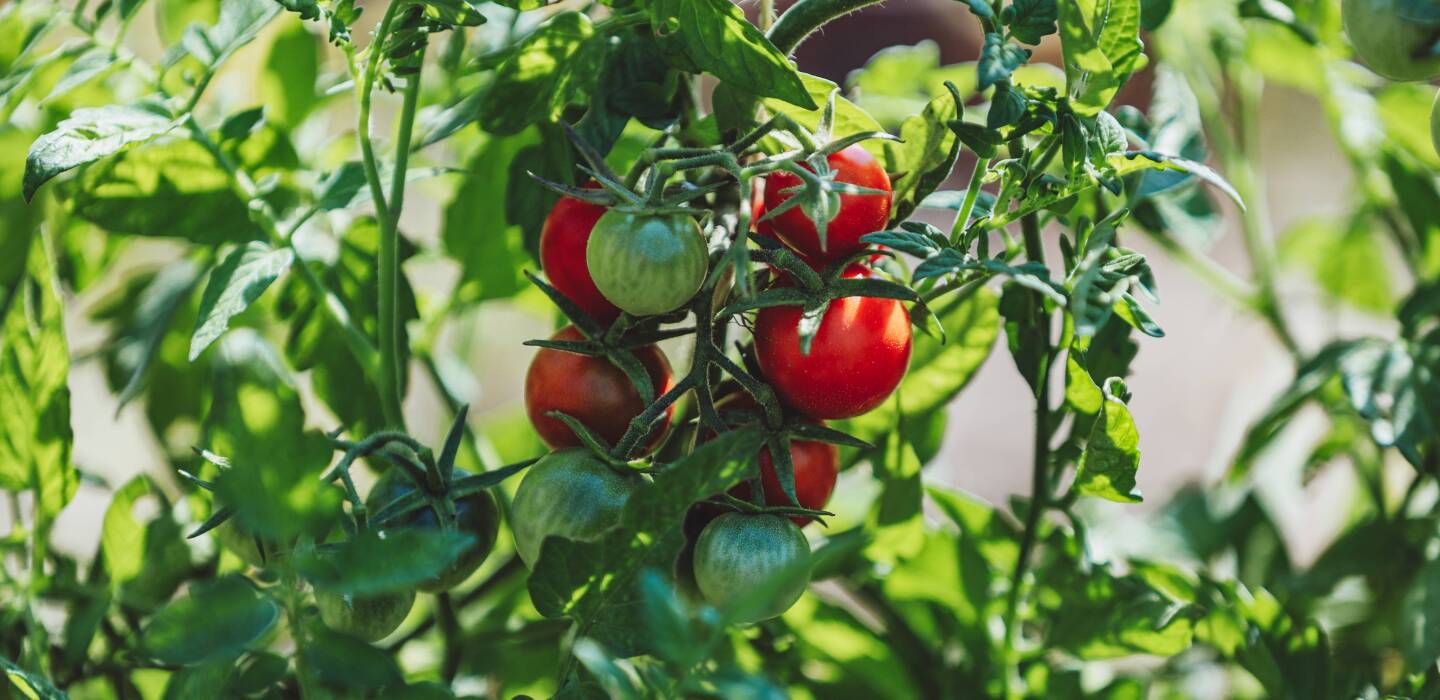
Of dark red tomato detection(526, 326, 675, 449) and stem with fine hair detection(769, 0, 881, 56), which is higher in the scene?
stem with fine hair detection(769, 0, 881, 56)

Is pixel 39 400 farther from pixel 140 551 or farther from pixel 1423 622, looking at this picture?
pixel 1423 622

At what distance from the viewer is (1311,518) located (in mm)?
958

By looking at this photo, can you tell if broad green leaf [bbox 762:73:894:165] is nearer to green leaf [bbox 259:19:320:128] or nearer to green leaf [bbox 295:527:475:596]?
green leaf [bbox 295:527:475:596]

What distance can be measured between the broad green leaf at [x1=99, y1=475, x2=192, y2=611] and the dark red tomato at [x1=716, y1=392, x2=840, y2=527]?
0.22 metres

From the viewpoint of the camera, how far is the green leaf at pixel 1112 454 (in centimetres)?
34

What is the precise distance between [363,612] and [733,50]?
0.59 feet

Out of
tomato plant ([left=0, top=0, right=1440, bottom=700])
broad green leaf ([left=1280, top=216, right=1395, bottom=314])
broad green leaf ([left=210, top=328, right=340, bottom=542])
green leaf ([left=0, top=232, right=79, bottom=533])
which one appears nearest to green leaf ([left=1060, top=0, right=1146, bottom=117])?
tomato plant ([left=0, top=0, right=1440, bottom=700])

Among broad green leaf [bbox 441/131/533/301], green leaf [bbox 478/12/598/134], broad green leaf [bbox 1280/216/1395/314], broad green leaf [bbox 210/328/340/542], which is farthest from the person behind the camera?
broad green leaf [bbox 1280/216/1395/314]

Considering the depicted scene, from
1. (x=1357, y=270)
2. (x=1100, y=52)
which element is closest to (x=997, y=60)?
(x=1100, y=52)

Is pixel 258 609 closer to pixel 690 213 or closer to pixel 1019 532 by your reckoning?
pixel 690 213

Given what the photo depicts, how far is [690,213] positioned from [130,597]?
26 cm

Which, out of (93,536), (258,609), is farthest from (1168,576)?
(93,536)

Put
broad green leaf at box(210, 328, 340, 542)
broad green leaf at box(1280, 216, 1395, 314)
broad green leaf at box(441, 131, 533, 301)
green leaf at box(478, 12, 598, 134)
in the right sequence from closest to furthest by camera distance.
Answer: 1. broad green leaf at box(210, 328, 340, 542)
2. green leaf at box(478, 12, 598, 134)
3. broad green leaf at box(441, 131, 533, 301)
4. broad green leaf at box(1280, 216, 1395, 314)

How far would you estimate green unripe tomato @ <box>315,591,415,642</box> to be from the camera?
1.09ft
